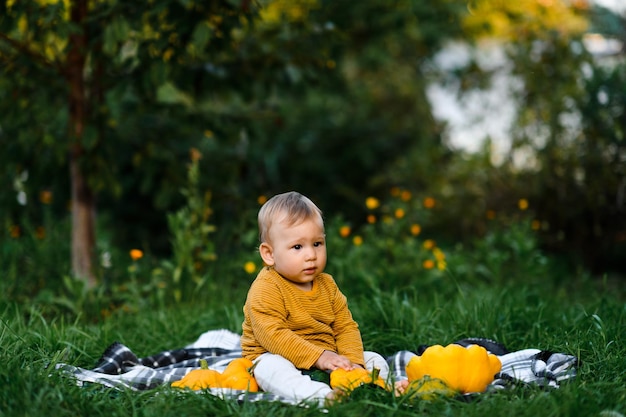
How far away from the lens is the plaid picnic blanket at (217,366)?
266 cm

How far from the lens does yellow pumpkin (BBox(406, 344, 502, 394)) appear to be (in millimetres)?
2570

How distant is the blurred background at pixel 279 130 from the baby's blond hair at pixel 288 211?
1.20m

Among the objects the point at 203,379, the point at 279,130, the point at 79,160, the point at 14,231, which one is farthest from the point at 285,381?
the point at 279,130

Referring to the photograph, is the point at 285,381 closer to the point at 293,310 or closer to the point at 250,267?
the point at 293,310

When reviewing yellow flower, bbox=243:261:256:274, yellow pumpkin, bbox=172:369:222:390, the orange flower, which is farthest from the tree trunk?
yellow pumpkin, bbox=172:369:222:390

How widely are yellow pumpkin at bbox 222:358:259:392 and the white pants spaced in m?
0.03

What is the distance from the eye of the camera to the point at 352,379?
2584mm

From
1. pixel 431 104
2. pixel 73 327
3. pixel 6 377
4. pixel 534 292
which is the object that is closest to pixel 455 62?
pixel 431 104

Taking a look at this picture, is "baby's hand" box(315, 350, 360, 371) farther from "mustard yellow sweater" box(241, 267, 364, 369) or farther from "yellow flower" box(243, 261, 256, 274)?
"yellow flower" box(243, 261, 256, 274)

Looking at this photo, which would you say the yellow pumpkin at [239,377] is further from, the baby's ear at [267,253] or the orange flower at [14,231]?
the orange flower at [14,231]

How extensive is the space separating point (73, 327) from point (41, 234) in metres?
1.96

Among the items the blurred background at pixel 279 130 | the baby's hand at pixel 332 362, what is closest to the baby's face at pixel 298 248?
the baby's hand at pixel 332 362

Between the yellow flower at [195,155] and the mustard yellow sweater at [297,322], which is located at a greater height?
the yellow flower at [195,155]

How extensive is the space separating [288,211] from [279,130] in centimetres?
298
